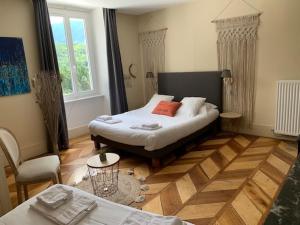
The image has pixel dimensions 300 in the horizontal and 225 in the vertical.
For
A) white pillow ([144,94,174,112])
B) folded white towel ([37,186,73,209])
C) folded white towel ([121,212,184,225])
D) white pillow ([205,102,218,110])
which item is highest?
white pillow ([144,94,174,112])

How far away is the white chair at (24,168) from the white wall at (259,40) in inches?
128

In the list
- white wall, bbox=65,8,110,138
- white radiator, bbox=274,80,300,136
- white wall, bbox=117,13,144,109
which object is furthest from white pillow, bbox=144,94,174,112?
white radiator, bbox=274,80,300,136

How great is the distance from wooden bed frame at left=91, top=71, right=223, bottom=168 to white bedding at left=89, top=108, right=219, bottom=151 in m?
0.09

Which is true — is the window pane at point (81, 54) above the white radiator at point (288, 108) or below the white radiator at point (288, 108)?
above

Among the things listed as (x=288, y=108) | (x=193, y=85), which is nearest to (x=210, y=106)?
(x=193, y=85)

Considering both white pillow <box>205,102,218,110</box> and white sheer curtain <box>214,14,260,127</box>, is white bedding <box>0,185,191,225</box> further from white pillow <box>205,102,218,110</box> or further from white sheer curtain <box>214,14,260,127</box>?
white sheer curtain <box>214,14,260,127</box>

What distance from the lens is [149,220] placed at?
128 centimetres

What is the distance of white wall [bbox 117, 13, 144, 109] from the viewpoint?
16.4ft

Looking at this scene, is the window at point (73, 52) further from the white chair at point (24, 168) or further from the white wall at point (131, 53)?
the white chair at point (24, 168)

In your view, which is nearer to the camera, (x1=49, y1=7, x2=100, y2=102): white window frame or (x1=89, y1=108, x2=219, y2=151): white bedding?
(x1=89, y1=108, x2=219, y2=151): white bedding

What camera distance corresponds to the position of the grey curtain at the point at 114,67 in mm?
4539

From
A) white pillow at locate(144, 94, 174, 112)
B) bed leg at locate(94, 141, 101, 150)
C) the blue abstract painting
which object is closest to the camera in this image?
the blue abstract painting

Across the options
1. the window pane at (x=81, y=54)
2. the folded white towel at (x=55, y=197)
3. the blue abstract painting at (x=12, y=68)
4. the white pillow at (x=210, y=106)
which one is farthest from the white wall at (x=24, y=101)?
the white pillow at (x=210, y=106)

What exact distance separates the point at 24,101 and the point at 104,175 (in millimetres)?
1866
